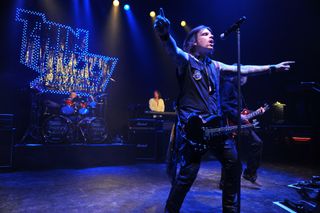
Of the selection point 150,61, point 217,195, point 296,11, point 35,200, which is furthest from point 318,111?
point 35,200

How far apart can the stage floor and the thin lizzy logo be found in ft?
12.2

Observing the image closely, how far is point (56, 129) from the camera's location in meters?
6.87

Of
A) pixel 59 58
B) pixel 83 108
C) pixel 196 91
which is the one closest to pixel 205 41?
pixel 196 91

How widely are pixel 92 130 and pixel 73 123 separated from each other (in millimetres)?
563

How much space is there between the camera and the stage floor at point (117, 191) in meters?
3.39

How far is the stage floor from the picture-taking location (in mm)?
3393

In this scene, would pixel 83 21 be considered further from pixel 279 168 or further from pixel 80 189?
pixel 279 168

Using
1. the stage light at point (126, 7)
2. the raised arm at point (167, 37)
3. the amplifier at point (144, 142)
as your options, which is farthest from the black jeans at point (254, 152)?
the stage light at point (126, 7)

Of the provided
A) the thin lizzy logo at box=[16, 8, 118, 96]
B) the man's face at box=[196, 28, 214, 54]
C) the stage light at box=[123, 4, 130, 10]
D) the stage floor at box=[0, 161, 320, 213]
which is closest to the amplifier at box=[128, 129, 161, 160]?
the stage floor at box=[0, 161, 320, 213]

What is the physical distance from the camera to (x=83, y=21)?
9922 mm

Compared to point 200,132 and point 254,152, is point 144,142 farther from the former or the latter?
point 200,132

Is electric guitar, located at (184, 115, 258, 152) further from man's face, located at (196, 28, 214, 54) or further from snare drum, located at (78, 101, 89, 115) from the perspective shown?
snare drum, located at (78, 101, 89, 115)

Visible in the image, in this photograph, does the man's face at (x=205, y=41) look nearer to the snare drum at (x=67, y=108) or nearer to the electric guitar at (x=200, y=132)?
the electric guitar at (x=200, y=132)

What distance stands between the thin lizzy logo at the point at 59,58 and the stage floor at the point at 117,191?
12.2 feet
